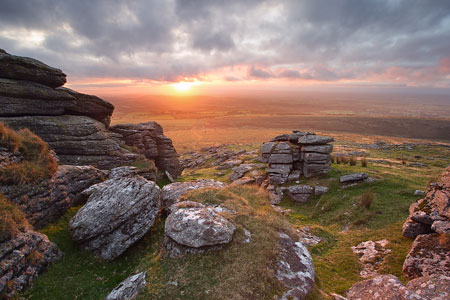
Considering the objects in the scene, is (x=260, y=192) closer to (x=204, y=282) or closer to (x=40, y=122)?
(x=204, y=282)

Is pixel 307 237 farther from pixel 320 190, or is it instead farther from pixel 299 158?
pixel 299 158

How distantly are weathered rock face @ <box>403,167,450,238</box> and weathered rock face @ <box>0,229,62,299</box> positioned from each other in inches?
892

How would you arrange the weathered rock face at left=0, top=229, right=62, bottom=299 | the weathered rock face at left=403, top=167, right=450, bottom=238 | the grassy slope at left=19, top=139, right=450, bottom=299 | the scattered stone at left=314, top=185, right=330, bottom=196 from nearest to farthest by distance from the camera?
the weathered rock face at left=0, top=229, right=62, bottom=299 → the grassy slope at left=19, top=139, right=450, bottom=299 → the weathered rock face at left=403, top=167, right=450, bottom=238 → the scattered stone at left=314, top=185, right=330, bottom=196

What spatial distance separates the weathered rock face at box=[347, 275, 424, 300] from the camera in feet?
31.1

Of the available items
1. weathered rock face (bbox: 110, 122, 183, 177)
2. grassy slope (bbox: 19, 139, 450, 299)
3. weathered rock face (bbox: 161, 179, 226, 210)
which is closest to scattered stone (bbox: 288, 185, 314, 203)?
grassy slope (bbox: 19, 139, 450, 299)

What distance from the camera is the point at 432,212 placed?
15031 mm

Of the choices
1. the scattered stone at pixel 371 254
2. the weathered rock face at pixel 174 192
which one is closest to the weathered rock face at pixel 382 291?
the scattered stone at pixel 371 254

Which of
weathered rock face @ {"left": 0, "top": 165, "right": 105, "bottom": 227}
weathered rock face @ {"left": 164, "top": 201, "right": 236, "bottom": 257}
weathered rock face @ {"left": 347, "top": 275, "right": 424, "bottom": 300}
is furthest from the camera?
weathered rock face @ {"left": 0, "top": 165, "right": 105, "bottom": 227}

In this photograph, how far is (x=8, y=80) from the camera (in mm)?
21203

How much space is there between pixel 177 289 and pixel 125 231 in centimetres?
557

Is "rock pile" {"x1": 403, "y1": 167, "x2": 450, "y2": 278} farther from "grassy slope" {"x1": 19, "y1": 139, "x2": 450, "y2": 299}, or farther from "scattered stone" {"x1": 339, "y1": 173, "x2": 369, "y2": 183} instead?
"scattered stone" {"x1": 339, "y1": 173, "x2": 369, "y2": 183}

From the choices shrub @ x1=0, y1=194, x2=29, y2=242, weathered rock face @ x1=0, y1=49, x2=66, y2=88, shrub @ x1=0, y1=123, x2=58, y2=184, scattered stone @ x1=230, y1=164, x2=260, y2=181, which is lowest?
scattered stone @ x1=230, y1=164, x2=260, y2=181

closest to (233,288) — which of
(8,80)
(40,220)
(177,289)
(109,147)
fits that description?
(177,289)

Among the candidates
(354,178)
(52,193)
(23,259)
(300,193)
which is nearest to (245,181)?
(300,193)
